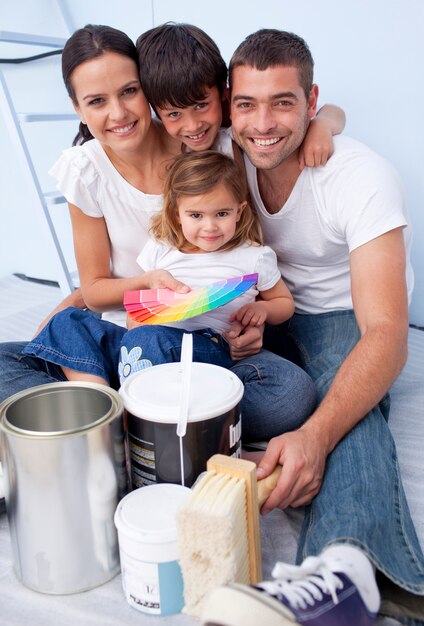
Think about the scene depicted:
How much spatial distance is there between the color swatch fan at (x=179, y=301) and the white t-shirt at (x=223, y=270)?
3.2 inches

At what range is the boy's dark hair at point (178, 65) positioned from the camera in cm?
126

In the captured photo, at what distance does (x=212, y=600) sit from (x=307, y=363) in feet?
2.55

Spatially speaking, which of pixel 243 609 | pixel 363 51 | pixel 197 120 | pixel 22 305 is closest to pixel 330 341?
pixel 197 120

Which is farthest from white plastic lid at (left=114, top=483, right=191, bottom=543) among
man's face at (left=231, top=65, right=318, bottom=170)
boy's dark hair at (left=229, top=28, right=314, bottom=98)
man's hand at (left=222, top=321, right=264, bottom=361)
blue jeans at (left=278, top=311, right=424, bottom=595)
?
boy's dark hair at (left=229, top=28, right=314, bottom=98)

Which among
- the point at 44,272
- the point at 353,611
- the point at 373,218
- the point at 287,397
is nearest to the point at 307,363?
the point at 287,397

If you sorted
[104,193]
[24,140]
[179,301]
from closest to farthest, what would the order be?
[179,301]
[104,193]
[24,140]

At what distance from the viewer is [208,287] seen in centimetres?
124

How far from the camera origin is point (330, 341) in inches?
54.6

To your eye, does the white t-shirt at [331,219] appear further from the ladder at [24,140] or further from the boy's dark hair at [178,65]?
the ladder at [24,140]

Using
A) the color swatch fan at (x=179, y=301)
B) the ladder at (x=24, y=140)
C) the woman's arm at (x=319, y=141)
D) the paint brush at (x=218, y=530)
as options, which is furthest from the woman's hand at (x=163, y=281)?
the ladder at (x=24, y=140)

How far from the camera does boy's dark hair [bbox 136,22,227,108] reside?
1259 millimetres

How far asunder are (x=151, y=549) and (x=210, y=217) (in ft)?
2.30

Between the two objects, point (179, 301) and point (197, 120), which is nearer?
point (179, 301)

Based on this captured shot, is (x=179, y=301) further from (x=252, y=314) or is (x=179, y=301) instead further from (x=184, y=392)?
(x=184, y=392)
